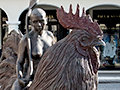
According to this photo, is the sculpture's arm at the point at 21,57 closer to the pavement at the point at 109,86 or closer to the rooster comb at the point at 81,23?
the rooster comb at the point at 81,23

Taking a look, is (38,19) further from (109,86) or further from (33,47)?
(109,86)

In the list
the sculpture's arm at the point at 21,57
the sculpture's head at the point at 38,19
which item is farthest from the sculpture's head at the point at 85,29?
the sculpture's arm at the point at 21,57

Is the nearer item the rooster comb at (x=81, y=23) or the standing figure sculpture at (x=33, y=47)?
Result: the rooster comb at (x=81, y=23)

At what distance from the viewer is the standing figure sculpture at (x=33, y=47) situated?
285 cm

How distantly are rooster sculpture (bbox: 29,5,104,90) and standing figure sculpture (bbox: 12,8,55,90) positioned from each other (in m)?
0.43

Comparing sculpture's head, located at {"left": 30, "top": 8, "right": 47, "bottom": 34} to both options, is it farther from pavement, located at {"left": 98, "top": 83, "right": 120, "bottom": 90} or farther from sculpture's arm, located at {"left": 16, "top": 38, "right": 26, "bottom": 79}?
pavement, located at {"left": 98, "top": 83, "right": 120, "bottom": 90}

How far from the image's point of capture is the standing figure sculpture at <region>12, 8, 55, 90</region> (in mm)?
2848

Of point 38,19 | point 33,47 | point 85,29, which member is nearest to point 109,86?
point 33,47

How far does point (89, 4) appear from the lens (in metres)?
13.7

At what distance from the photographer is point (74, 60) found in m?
2.33

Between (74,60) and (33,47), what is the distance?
771 mm

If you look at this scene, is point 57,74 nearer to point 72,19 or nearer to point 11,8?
point 72,19

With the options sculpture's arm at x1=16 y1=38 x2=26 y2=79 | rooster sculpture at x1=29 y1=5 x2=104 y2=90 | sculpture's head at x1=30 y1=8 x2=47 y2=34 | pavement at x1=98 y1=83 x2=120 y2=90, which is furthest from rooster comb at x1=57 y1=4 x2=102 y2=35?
pavement at x1=98 y1=83 x2=120 y2=90

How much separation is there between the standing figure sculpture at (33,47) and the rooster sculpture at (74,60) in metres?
0.43
